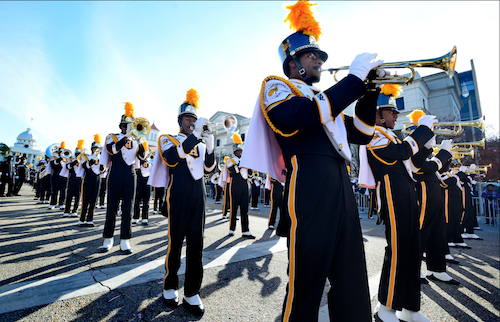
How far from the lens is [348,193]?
174 centimetres

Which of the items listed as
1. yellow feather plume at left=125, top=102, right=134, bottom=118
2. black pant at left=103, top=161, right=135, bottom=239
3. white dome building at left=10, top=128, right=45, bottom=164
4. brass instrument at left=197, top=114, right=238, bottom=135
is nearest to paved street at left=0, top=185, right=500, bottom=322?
black pant at left=103, top=161, right=135, bottom=239

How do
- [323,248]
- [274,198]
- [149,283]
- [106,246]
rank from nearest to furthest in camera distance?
[323,248]
[149,283]
[106,246]
[274,198]

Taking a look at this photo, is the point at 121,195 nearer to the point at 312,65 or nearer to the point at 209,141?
the point at 209,141

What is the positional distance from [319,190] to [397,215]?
1.87 meters

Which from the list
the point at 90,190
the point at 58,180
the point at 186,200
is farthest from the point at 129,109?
the point at 58,180

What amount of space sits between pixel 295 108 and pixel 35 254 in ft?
18.2

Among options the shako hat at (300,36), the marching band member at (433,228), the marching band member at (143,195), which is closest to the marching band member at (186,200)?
the shako hat at (300,36)

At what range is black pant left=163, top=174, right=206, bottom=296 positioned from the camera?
10.1 feet

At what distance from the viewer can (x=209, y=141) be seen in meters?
3.53

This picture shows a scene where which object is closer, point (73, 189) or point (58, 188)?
point (73, 189)

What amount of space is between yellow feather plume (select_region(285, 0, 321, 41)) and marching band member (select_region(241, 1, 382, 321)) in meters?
0.62

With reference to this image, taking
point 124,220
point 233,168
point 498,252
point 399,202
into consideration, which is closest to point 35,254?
point 124,220

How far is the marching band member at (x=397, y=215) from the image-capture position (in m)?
2.80

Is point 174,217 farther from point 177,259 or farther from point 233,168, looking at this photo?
point 233,168
